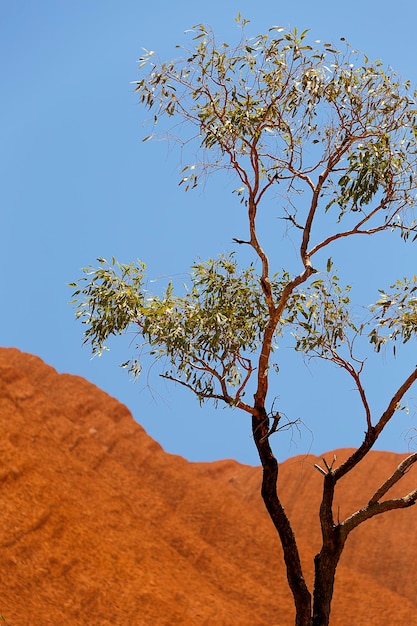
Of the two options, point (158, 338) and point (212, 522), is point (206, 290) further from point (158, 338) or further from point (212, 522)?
point (212, 522)

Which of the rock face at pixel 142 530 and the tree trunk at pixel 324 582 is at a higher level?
the rock face at pixel 142 530

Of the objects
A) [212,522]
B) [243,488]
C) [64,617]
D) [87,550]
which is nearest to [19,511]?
[87,550]

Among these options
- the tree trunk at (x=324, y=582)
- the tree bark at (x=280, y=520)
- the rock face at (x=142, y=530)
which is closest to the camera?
the tree trunk at (x=324, y=582)

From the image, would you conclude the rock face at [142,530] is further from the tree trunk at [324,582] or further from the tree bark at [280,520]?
the tree trunk at [324,582]

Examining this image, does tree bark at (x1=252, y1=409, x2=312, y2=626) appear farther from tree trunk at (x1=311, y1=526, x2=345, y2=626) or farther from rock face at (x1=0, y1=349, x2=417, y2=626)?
rock face at (x1=0, y1=349, x2=417, y2=626)

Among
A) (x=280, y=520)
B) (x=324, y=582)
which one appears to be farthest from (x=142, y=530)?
(x=324, y=582)

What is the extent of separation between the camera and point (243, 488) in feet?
165

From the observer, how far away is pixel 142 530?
3816 centimetres

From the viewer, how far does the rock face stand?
1208 inches

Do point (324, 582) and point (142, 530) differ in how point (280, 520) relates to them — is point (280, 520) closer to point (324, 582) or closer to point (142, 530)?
point (324, 582)

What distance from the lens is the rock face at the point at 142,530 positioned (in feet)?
101

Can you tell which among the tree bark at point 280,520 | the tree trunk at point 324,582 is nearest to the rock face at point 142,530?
the tree bark at point 280,520

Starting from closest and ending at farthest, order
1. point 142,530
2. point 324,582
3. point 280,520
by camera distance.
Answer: point 324,582 < point 280,520 < point 142,530

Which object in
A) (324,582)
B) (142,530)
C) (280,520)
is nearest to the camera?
(324,582)
